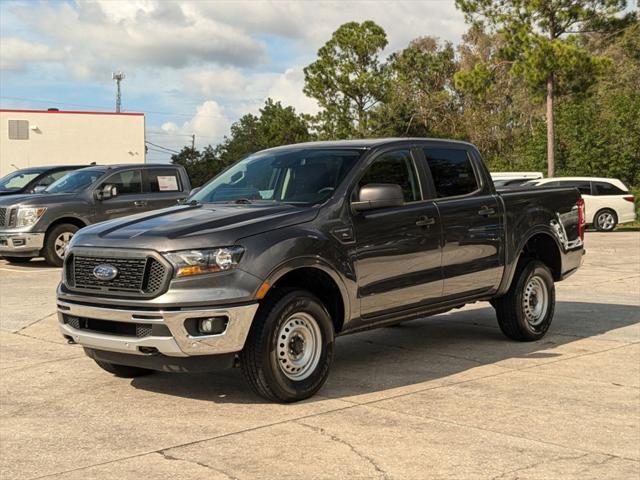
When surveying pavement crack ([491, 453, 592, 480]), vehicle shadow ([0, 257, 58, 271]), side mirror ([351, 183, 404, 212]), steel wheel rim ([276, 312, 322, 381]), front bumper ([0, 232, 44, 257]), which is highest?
side mirror ([351, 183, 404, 212])

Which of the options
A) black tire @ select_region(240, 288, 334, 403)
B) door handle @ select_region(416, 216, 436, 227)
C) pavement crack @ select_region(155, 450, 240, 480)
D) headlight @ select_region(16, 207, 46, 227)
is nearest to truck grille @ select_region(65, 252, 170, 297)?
black tire @ select_region(240, 288, 334, 403)

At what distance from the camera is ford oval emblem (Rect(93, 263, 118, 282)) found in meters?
5.96

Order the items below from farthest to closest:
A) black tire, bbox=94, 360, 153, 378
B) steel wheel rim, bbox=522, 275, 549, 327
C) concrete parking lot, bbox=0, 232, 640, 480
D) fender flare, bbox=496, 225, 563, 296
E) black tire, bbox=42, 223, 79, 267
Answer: black tire, bbox=42, 223, 79, 267, steel wheel rim, bbox=522, 275, 549, 327, fender flare, bbox=496, 225, 563, 296, black tire, bbox=94, 360, 153, 378, concrete parking lot, bbox=0, 232, 640, 480

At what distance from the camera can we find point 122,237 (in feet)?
19.9

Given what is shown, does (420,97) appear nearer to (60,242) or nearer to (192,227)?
(60,242)

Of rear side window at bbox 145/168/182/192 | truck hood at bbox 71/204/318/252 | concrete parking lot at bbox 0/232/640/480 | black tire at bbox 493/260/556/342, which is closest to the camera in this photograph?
concrete parking lot at bbox 0/232/640/480

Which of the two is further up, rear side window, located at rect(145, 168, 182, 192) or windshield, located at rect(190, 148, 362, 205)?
rear side window, located at rect(145, 168, 182, 192)

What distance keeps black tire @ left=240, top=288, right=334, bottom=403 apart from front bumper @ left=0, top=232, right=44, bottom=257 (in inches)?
422

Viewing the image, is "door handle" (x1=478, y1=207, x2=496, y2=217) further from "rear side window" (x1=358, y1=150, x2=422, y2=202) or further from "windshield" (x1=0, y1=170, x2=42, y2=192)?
"windshield" (x1=0, y1=170, x2=42, y2=192)

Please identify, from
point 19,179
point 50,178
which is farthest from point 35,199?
point 19,179

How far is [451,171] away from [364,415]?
2.91m

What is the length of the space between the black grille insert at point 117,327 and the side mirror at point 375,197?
1.82 m

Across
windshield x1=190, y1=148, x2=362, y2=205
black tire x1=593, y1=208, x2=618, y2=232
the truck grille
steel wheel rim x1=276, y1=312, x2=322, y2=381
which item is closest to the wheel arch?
steel wheel rim x1=276, y1=312, x2=322, y2=381

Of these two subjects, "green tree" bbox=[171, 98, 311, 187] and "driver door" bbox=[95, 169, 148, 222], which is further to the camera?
"green tree" bbox=[171, 98, 311, 187]
